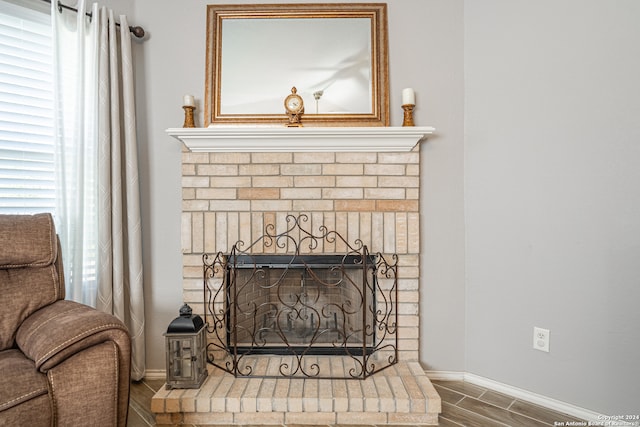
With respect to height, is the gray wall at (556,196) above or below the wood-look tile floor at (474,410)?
above

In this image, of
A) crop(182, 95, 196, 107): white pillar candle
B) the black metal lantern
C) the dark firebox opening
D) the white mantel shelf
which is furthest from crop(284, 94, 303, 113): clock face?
the black metal lantern

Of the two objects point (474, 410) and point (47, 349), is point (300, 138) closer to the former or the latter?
point (47, 349)

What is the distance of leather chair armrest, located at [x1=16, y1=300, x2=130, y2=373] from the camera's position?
1.16 m

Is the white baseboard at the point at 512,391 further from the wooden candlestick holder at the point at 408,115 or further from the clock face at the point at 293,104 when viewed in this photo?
the clock face at the point at 293,104

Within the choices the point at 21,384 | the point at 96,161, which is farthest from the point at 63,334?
the point at 96,161

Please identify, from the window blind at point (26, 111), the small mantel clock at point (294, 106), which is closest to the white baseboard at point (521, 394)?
the small mantel clock at point (294, 106)

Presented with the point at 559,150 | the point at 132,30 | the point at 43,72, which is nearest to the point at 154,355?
the point at 43,72

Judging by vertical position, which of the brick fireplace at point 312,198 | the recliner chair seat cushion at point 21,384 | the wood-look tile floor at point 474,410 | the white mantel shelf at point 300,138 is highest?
the white mantel shelf at point 300,138

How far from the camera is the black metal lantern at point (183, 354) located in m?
1.68

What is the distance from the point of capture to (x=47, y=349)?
1.16 meters

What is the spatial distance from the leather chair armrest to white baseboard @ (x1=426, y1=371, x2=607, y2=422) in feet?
5.54

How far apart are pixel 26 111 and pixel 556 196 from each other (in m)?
2.71

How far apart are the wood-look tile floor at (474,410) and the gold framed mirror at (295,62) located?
61.0 inches

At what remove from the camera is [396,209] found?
1.99 m
